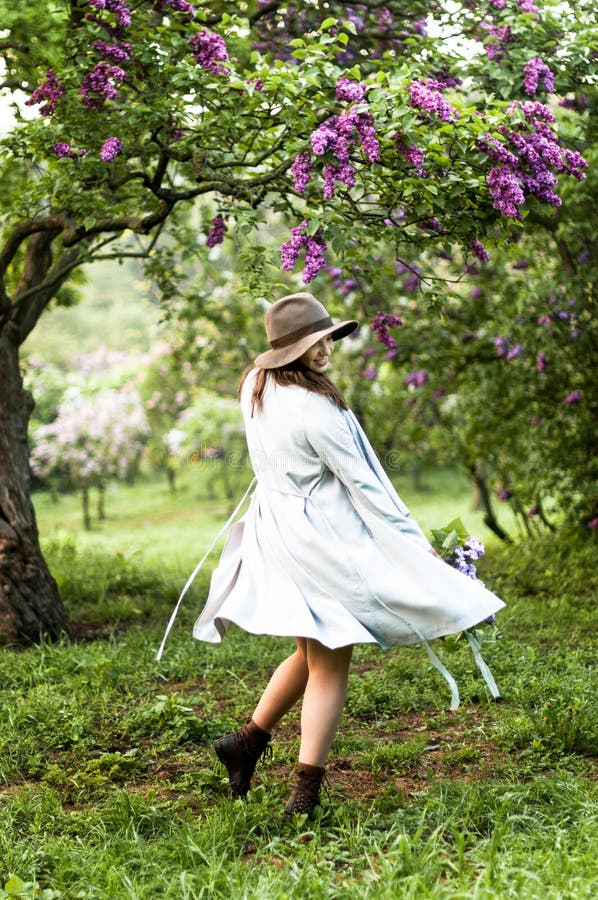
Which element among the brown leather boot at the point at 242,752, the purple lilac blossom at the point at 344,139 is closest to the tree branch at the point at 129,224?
the purple lilac blossom at the point at 344,139

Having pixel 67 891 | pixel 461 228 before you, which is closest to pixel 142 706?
Answer: pixel 67 891

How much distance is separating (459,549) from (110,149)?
2.21 metres

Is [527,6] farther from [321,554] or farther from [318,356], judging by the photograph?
[321,554]

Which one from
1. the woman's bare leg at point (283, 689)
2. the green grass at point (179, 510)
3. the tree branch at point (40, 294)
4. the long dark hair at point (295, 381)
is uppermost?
the tree branch at point (40, 294)

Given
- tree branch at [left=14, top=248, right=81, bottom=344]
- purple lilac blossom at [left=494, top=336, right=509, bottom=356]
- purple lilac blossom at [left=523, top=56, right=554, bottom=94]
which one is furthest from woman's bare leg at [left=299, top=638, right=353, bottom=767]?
purple lilac blossom at [left=494, top=336, right=509, bottom=356]

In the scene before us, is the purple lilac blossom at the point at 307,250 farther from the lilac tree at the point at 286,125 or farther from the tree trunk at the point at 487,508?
the tree trunk at the point at 487,508

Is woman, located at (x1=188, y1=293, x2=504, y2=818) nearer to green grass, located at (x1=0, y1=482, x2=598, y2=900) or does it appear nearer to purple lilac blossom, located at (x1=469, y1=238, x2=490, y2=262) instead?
green grass, located at (x1=0, y1=482, x2=598, y2=900)

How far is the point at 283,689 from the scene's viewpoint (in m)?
3.02

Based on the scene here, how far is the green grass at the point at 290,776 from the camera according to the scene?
8.20 ft

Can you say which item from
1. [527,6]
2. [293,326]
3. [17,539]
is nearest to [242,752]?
[293,326]

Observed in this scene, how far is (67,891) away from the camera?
2535mm

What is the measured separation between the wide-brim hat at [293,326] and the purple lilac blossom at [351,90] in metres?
1.09

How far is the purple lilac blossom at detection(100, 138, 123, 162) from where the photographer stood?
3.81m

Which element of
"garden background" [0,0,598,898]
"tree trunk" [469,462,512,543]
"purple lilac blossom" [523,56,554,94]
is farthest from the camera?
"tree trunk" [469,462,512,543]
